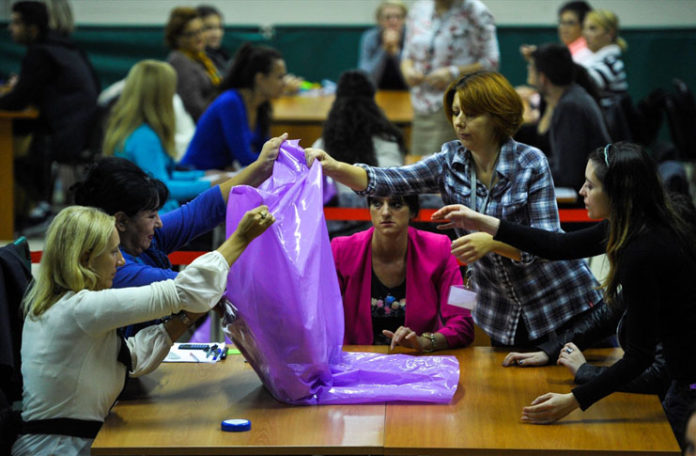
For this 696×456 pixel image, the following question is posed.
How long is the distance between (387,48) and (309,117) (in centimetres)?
135

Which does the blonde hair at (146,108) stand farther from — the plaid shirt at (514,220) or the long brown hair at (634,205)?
the long brown hair at (634,205)

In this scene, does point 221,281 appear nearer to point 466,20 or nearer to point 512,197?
point 512,197

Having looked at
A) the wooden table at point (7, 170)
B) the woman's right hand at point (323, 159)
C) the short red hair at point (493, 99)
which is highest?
the short red hair at point (493, 99)

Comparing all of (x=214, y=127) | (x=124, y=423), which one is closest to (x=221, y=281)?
(x=124, y=423)

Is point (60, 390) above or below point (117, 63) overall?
above

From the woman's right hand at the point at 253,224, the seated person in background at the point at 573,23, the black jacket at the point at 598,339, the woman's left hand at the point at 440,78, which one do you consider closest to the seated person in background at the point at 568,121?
the woman's left hand at the point at 440,78

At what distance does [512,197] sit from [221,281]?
34.3 inches

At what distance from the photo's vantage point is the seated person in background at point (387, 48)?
736 centimetres

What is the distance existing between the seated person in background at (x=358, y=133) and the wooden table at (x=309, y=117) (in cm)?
163

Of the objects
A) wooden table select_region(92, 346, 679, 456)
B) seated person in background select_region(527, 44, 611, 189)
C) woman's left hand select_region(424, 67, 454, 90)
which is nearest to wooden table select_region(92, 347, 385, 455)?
wooden table select_region(92, 346, 679, 456)

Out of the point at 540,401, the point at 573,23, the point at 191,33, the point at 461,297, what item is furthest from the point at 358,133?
the point at 573,23

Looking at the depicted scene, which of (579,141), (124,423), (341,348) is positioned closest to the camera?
(124,423)

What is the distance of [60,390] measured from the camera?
219cm

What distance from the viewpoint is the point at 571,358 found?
2.44 m
